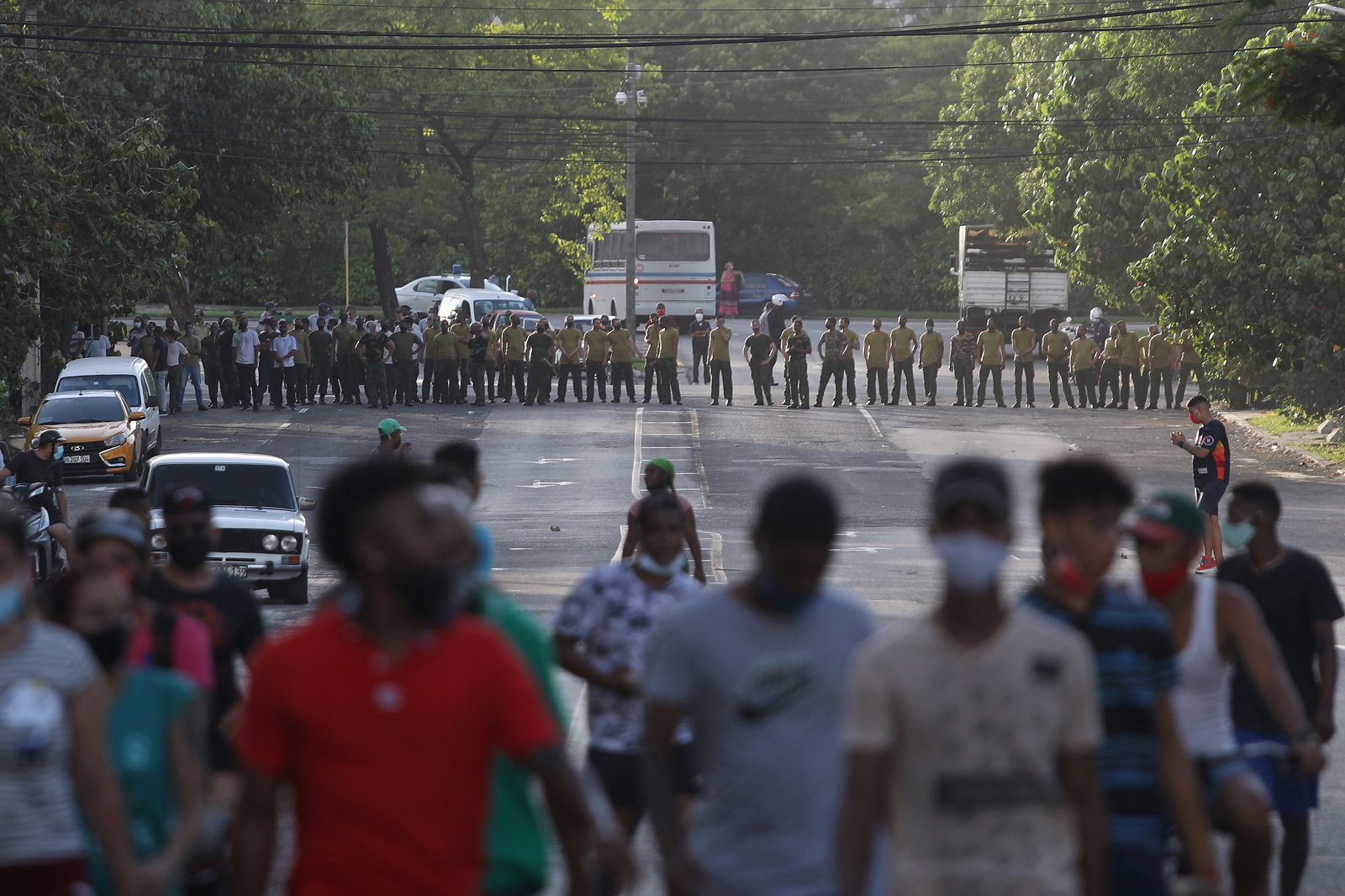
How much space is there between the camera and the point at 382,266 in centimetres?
6362

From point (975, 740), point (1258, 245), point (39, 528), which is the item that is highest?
point (1258, 245)

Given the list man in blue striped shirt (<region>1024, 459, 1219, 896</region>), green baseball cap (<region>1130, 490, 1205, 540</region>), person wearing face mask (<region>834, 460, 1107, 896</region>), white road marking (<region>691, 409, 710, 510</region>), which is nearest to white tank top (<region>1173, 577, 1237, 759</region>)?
green baseball cap (<region>1130, 490, 1205, 540</region>)

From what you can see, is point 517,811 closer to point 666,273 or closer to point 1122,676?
point 1122,676

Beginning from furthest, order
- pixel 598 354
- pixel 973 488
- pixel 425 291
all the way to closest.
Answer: pixel 425 291 → pixel 598 354 → pixel 973 488

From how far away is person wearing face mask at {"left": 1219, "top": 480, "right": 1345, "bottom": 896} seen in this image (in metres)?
7.01

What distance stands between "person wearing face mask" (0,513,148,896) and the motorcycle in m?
12.4

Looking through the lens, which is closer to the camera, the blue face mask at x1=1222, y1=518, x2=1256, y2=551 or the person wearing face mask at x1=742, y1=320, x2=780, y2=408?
the blue face mask at x1=1222, y1=518, x2=1256, y2=551

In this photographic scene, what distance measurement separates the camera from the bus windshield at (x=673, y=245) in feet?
190

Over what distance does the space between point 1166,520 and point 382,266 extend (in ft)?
195

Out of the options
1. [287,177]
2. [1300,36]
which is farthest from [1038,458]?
[287,177]

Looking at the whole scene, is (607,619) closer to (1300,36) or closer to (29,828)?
(29,828)

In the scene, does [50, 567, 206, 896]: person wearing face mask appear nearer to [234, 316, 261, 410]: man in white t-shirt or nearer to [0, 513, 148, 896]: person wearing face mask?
[0, 513, 148, 896]: person wearing face mask

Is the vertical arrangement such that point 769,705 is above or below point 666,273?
below

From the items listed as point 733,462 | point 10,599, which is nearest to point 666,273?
point 733,462
